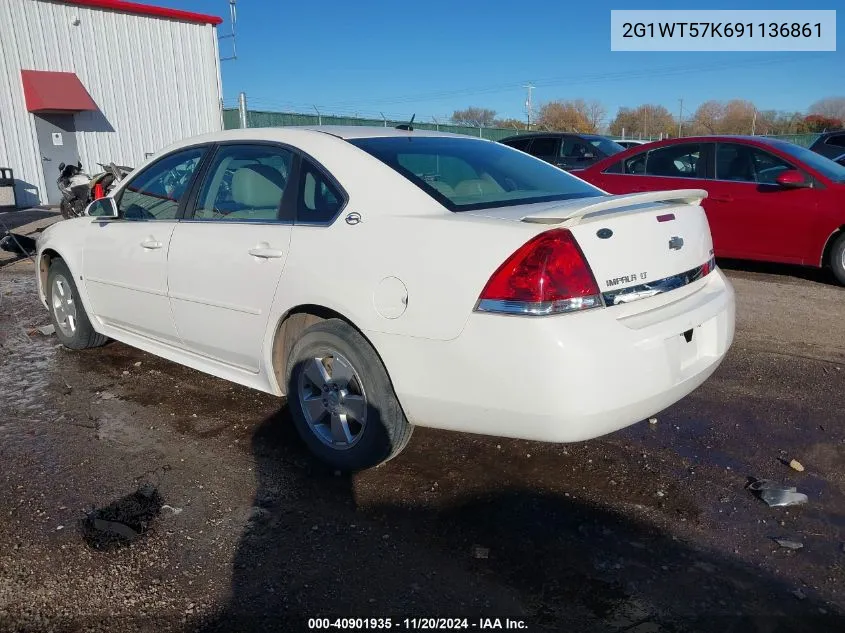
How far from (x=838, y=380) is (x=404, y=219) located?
3.37m

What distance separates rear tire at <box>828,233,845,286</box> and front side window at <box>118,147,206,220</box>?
6.44 m

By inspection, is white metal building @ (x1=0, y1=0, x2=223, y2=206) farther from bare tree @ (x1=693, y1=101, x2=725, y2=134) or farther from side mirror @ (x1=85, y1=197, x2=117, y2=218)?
bare tree @ (x1=693, y1=101, x2=725, y2=134)

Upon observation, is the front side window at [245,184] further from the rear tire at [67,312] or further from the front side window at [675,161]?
the front side window at [675,161]

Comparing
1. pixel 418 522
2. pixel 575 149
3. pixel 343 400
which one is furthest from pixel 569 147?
pixel 418 522

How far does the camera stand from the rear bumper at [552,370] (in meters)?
2.57

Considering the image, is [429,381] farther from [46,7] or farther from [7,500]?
[46,7]

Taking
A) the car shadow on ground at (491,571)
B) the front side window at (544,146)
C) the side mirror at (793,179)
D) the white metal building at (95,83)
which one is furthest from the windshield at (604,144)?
the white metal building at (95,83)

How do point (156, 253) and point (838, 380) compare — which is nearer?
point (156, 253)

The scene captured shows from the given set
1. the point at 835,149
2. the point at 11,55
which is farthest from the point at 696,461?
the point at 11,55

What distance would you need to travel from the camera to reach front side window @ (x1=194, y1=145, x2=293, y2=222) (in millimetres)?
3564

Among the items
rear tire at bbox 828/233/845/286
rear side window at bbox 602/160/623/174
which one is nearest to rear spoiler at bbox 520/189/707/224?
rear tire at bbox 828/233/845/286

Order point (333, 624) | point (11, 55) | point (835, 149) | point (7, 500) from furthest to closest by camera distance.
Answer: point (11, 55) → point (835, 149) → point (7, 500) → point (333, 624)

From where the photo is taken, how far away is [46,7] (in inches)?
665

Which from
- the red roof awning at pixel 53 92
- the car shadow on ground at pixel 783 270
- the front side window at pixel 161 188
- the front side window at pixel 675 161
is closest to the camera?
the front side window at pixel 161 188
